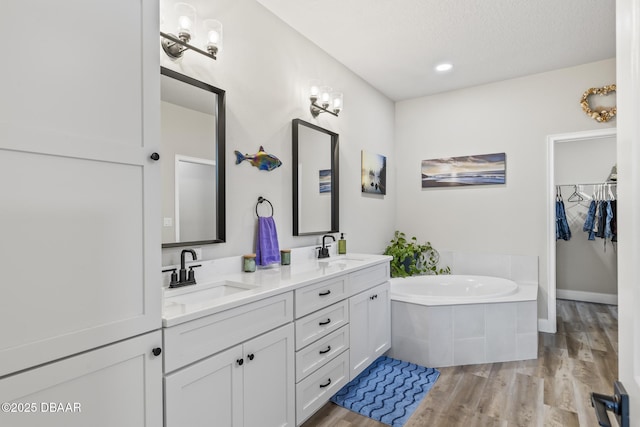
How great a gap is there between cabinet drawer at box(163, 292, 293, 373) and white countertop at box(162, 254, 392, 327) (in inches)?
1.3

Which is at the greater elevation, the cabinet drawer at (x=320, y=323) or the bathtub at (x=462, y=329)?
the cabinet drawer at (x=320, y=323)

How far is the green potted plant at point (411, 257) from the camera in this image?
386 cm

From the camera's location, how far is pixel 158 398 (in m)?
1.17

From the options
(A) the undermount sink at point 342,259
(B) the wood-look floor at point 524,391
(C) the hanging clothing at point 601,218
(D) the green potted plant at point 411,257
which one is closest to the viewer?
(B) the wood-look floor at point 524,391

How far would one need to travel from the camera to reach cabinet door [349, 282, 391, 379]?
237 centimetres

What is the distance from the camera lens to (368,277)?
2.55m

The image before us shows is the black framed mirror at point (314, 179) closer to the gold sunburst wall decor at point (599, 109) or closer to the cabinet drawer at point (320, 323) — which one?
the cabinet drawer at point (320, 323)

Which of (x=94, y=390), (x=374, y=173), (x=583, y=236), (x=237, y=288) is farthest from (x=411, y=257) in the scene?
(x=94, y=390)

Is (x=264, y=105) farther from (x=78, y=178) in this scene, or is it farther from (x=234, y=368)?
(x=234, y=368)

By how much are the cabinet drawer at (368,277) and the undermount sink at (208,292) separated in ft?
2.64

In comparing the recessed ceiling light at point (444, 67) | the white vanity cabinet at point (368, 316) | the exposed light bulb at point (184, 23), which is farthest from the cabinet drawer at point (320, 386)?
the recessed ceiling light at point (444, 67)

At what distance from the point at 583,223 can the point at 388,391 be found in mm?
4076

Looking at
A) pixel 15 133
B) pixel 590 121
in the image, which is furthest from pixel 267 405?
pixel 590 121

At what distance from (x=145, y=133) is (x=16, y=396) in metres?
0.80
